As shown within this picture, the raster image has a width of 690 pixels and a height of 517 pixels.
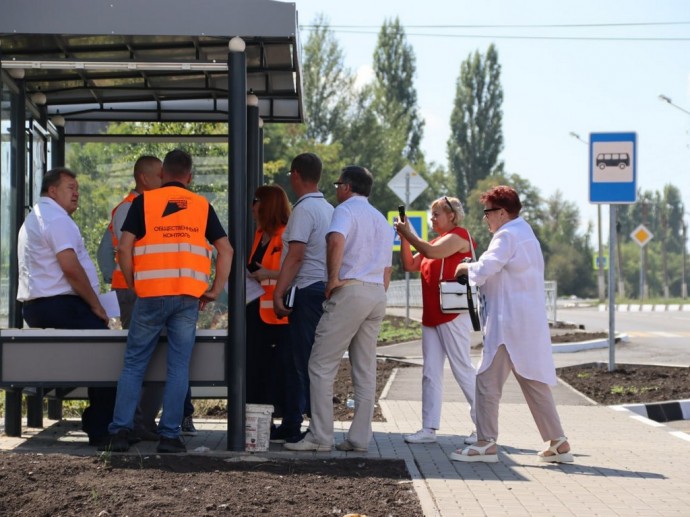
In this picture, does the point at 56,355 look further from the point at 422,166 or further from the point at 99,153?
the point at 422,166

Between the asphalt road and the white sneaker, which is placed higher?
the white sneaker

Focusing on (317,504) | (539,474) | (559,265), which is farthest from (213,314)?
(559,265)

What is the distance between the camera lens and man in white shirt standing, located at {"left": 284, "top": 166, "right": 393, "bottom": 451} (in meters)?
8.81

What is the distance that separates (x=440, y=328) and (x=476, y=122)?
91.0 meters

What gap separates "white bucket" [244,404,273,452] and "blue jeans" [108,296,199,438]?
1.73ft

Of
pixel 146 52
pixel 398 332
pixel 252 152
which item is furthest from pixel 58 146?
pixel 398 332

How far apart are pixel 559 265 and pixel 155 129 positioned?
335 ft

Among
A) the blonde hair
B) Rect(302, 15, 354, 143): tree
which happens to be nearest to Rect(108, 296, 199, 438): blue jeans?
the blonde hair

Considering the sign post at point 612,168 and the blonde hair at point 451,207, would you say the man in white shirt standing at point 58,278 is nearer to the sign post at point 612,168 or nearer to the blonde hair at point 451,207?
the blonde hair at point 451,207

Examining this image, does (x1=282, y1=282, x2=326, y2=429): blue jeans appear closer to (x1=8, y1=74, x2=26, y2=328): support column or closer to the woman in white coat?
the woman in white coat

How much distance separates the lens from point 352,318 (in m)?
8.81

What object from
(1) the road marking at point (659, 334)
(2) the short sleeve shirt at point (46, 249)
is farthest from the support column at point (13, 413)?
(1) the road marking at point (659, 334)

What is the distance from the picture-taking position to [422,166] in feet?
288

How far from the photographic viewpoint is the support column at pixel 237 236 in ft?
28.6
